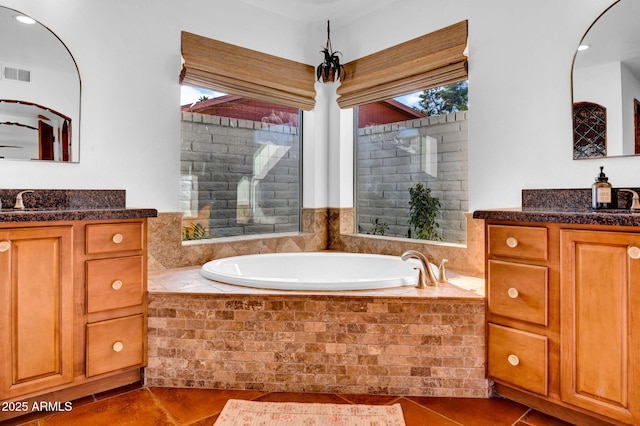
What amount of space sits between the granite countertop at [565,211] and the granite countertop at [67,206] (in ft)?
5.78

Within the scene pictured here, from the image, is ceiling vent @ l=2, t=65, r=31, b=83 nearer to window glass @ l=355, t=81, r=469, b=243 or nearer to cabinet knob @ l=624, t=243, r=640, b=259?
window glass @ l=355, t=81, r=469, b=243

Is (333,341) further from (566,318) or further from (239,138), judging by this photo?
(239,138)

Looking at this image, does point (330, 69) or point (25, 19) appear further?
point (330, 69)

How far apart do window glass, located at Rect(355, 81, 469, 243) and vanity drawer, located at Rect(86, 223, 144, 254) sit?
2.02 metres

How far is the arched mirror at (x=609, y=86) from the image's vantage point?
2064 mm

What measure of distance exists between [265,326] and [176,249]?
3.67 ft

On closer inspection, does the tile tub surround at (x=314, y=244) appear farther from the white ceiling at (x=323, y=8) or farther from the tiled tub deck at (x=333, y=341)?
the white ceiling at (x=323, y=8)

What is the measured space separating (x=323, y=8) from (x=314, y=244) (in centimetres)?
194

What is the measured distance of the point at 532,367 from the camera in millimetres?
1860

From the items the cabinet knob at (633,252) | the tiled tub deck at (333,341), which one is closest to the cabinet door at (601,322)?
the cabinet knob at (633,252)

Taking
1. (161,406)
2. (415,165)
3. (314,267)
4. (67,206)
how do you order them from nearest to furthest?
(161,406) → (67,206) → (314,267) → (415,165)

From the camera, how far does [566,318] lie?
1743 millimetres

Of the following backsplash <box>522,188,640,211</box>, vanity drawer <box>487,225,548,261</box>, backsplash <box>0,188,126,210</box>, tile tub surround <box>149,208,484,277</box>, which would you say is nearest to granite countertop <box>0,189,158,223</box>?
backsplash <box>0,188,126,210</box>

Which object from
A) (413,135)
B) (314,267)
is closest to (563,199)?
(413,135)
